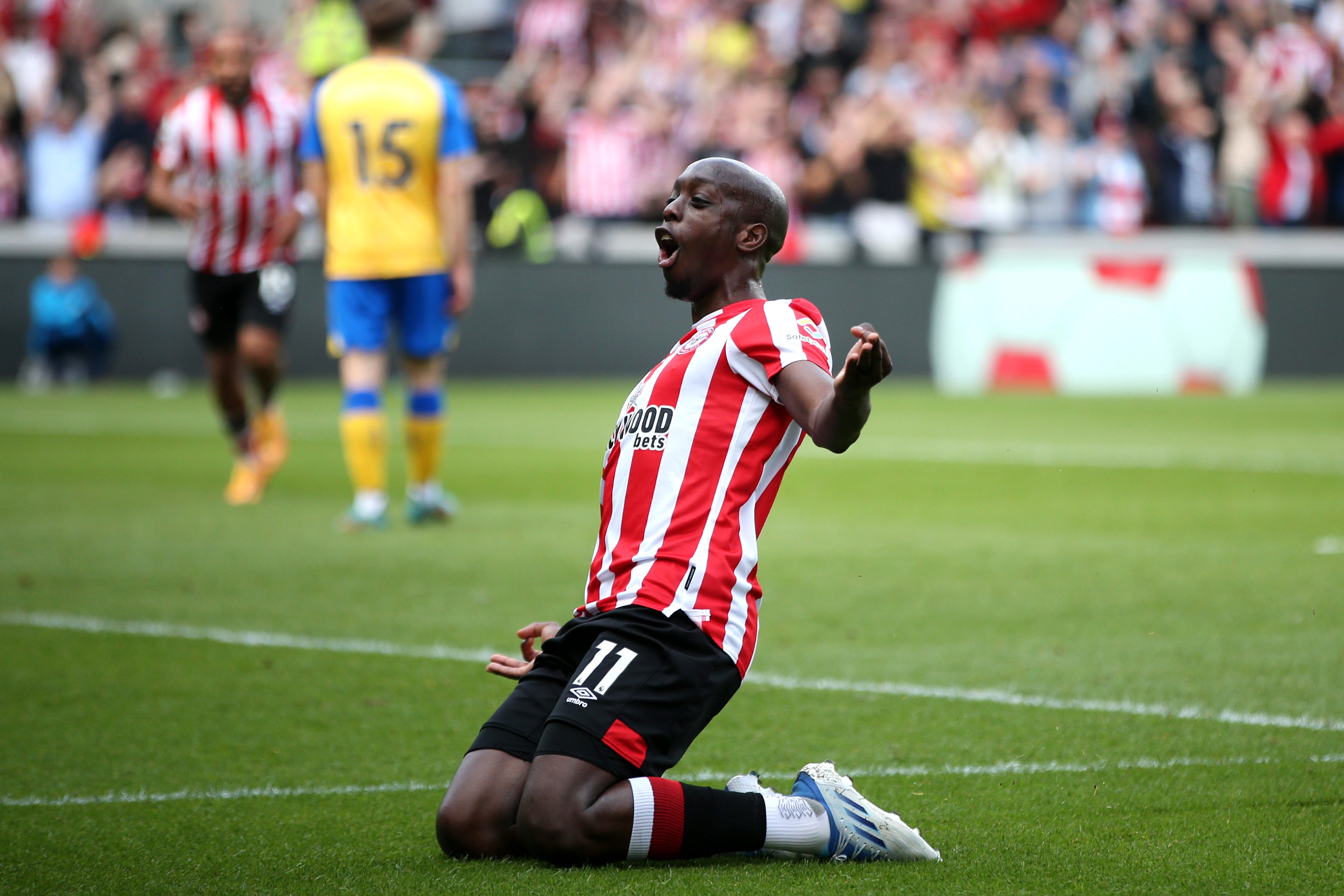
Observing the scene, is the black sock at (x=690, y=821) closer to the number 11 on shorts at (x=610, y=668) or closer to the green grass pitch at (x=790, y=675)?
the green grass pitch at (x=790, y=675)

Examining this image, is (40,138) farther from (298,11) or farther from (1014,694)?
(1014,694)

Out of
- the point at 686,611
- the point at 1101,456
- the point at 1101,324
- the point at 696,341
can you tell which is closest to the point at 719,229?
the point at 696,341

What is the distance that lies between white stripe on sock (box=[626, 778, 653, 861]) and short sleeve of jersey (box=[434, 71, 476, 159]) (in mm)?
5304

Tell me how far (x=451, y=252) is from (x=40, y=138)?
11029 mm

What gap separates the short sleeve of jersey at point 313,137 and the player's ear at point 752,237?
494 centimetres

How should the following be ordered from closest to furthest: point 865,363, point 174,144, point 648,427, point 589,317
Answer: point 865,363 → point 648,427 → point 174,144 → point 589,317

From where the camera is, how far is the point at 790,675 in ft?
16.0

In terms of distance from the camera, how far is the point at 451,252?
313 inches

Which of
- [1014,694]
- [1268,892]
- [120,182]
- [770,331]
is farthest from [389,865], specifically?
[120,182]

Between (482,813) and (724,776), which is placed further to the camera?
(724,776)

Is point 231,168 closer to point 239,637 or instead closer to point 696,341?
point 239,637

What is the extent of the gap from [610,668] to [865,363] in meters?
0.71

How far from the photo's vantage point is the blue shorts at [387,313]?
7.89 metres

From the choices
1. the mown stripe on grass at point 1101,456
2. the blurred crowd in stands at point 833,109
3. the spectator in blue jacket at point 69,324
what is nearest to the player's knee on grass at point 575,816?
the mown stripe on grass at point 1101,456
